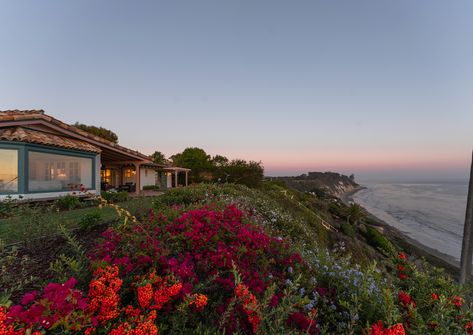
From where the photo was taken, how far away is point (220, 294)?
6.70 feet

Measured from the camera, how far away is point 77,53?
12648 millimetres

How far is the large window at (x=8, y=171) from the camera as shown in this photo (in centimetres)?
878

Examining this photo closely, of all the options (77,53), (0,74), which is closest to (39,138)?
(77,53)

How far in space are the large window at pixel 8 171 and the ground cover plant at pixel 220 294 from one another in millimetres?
9425

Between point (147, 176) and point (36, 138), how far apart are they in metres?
15.8

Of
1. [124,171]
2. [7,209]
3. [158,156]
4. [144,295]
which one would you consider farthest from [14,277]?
[158,156]

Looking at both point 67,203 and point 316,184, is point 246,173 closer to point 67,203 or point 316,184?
point 67,203

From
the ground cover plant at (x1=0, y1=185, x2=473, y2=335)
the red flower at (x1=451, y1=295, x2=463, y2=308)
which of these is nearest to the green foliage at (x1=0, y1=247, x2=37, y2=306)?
the ground cover plant at (x1=0, y1=185, x2=473, y2=335)

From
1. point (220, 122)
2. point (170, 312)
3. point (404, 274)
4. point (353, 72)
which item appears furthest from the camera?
point (220, 122)

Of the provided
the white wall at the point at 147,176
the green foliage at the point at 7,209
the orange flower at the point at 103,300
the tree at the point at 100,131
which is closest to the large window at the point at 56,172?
the green foliage at the point at 7,209

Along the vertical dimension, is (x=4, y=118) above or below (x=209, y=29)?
below

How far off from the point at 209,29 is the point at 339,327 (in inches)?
563

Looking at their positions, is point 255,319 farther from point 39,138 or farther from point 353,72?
point 353,72

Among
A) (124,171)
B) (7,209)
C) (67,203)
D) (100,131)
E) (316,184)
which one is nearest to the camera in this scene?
(7,209)
